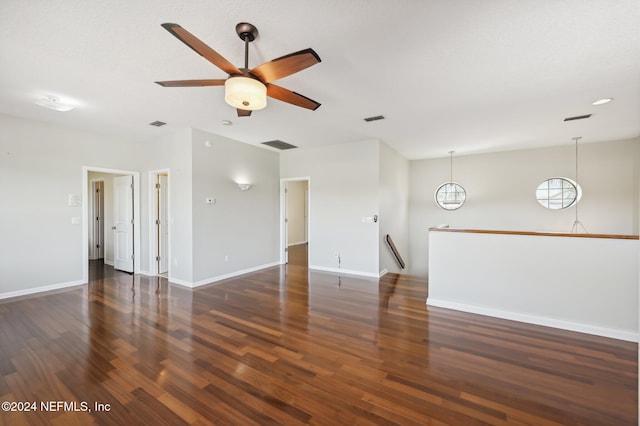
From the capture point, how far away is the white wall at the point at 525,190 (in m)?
5.73

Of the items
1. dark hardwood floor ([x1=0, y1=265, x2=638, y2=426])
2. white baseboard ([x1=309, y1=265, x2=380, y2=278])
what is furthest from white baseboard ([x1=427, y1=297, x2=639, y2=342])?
white baseboard ([x1=309, y1=265, x2=380, y2=278])

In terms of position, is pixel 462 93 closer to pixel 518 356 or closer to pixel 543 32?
pixel 543 32

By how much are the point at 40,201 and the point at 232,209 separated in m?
3.00

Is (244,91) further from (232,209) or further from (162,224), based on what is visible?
(162,224)

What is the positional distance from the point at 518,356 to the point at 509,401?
78cm

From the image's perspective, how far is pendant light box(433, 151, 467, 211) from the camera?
739 centimetres

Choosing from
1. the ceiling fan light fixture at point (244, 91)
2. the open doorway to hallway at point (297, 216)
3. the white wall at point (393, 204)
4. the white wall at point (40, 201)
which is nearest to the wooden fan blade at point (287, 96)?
the ceiling fan light fixture at point (244, 91)

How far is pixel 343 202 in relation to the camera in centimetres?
582

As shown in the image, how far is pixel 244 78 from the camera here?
80.5 inches

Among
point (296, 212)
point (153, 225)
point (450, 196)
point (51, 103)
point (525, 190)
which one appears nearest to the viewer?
point (51, 103)

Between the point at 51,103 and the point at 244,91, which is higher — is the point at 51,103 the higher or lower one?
the higher one

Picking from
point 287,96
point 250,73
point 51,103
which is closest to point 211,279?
point 51,103

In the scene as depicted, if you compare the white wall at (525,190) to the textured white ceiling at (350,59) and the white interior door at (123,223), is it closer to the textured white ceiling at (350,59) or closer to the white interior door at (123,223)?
the textured white ceiling at (350,59)

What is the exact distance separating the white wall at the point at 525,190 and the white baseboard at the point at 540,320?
423cm
